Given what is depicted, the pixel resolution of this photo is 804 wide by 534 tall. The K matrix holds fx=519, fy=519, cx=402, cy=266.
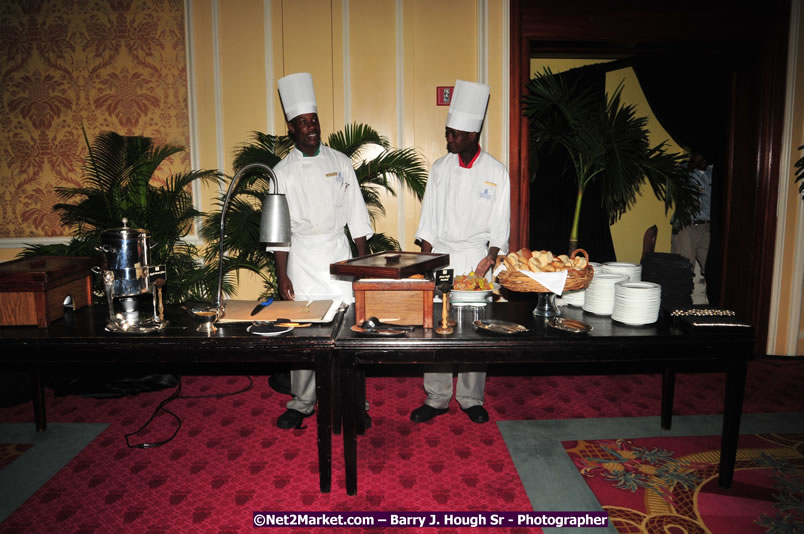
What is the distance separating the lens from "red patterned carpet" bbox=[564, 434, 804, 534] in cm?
194

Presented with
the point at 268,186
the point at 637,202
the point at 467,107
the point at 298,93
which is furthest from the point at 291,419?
the point at 637,202

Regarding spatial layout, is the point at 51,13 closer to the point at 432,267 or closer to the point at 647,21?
the point at 432,267

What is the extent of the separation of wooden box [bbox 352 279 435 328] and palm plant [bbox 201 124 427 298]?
1.58 meters

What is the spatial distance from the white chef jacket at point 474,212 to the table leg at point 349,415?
117 centimetres

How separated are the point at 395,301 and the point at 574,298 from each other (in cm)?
85

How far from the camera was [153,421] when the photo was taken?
2844mm

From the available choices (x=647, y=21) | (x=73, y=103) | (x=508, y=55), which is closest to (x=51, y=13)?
(x=73, y=103)

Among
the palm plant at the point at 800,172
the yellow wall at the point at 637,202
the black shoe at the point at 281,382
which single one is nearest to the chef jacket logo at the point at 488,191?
the black shoe at the point at 281,382

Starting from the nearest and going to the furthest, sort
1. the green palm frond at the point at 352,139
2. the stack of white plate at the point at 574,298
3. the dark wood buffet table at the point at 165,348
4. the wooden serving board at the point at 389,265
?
the dark wood buffet table at the point at 165,348 → the wooden serving board at the point at 389,265 → the stack of white plate at the point at 574,298 → the green palm frond at the point at 352,139

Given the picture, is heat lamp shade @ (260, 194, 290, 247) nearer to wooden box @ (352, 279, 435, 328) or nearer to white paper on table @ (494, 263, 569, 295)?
wooden box @ (352, 279, 435, 328)

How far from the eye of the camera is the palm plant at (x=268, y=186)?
3424 mm

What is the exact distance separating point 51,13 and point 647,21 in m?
4.44

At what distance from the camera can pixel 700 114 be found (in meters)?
5.37

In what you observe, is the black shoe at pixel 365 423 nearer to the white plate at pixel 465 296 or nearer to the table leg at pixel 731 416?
the white plate at pixel 465 296
